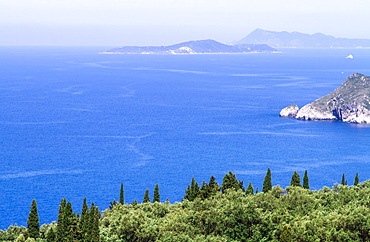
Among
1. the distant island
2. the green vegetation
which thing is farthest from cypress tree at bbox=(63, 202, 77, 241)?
the distant island

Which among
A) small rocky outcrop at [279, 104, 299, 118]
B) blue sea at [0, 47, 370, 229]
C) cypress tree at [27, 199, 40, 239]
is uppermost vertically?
cypress tree at [27, 199, 40, 239]

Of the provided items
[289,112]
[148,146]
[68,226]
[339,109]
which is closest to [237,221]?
[68,226]

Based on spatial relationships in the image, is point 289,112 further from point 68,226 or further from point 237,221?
Answer: point 237,221

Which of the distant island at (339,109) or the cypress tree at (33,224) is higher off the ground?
the cypress tree at (33,224)

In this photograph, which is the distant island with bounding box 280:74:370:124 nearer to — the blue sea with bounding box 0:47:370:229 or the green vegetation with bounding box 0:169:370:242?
the blue sea with bounding box 0:47:370:229

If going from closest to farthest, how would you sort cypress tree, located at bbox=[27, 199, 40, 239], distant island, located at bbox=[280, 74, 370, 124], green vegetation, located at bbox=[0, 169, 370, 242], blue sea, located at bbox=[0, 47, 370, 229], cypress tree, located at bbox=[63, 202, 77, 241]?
green vegetation, located at bbox=[0, 169, 370, 242], cypress tree, located at bbox=[63, 202, 77, 241], cypress tree, located at bbox=[27, 199, 40, 239], blue sea, located at bbox=[0, 47, 370, 229], distant island, located at bbox=[280, 74, 370, 124]

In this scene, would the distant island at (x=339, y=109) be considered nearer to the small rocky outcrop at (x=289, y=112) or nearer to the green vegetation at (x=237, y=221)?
the small rocky outcrop at (x=289, y=112)

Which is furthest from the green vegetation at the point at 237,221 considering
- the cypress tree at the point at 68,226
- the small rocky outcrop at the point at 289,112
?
the small rocky outcrop at the point at 289,112
